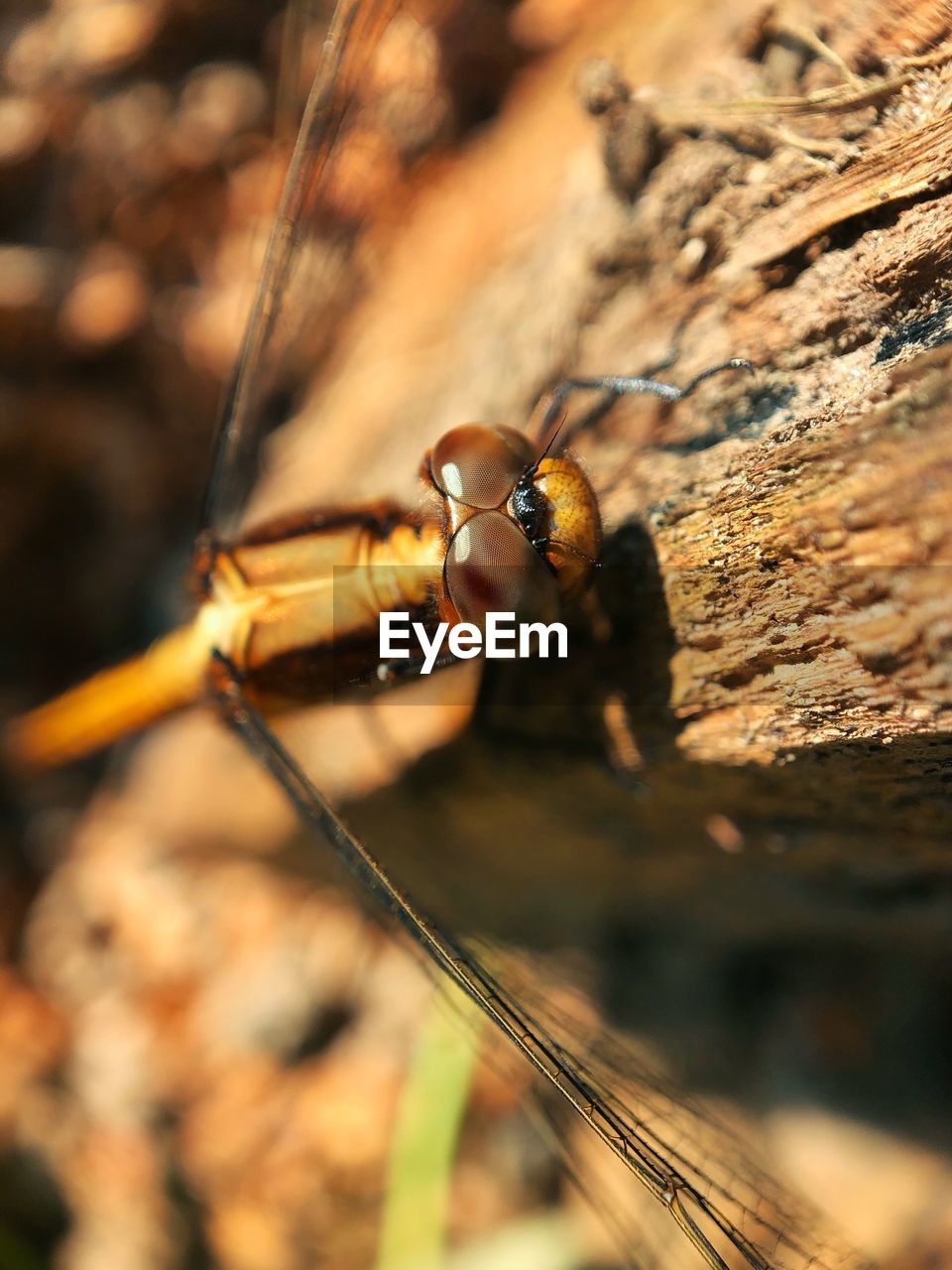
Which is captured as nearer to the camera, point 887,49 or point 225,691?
point 887,49

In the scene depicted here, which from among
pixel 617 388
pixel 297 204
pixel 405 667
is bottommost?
pixel 405 667

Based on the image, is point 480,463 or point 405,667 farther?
point 405,667

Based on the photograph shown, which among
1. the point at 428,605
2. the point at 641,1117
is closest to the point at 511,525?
the point at 428,605

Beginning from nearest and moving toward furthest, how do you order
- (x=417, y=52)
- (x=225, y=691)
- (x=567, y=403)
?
(x=567, y=403) < (x=225, y=691) < (x=417, y=52)

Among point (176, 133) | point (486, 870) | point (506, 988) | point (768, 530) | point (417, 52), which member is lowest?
point (486, 870)

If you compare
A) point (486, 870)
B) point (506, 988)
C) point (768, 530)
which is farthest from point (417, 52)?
point (506, 988)

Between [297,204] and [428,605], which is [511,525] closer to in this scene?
[428,605]

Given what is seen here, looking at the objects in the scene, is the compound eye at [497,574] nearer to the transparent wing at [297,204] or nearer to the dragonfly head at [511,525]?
the dragonfly head at [511,525]

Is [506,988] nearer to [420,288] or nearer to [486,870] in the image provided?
[486,870]
